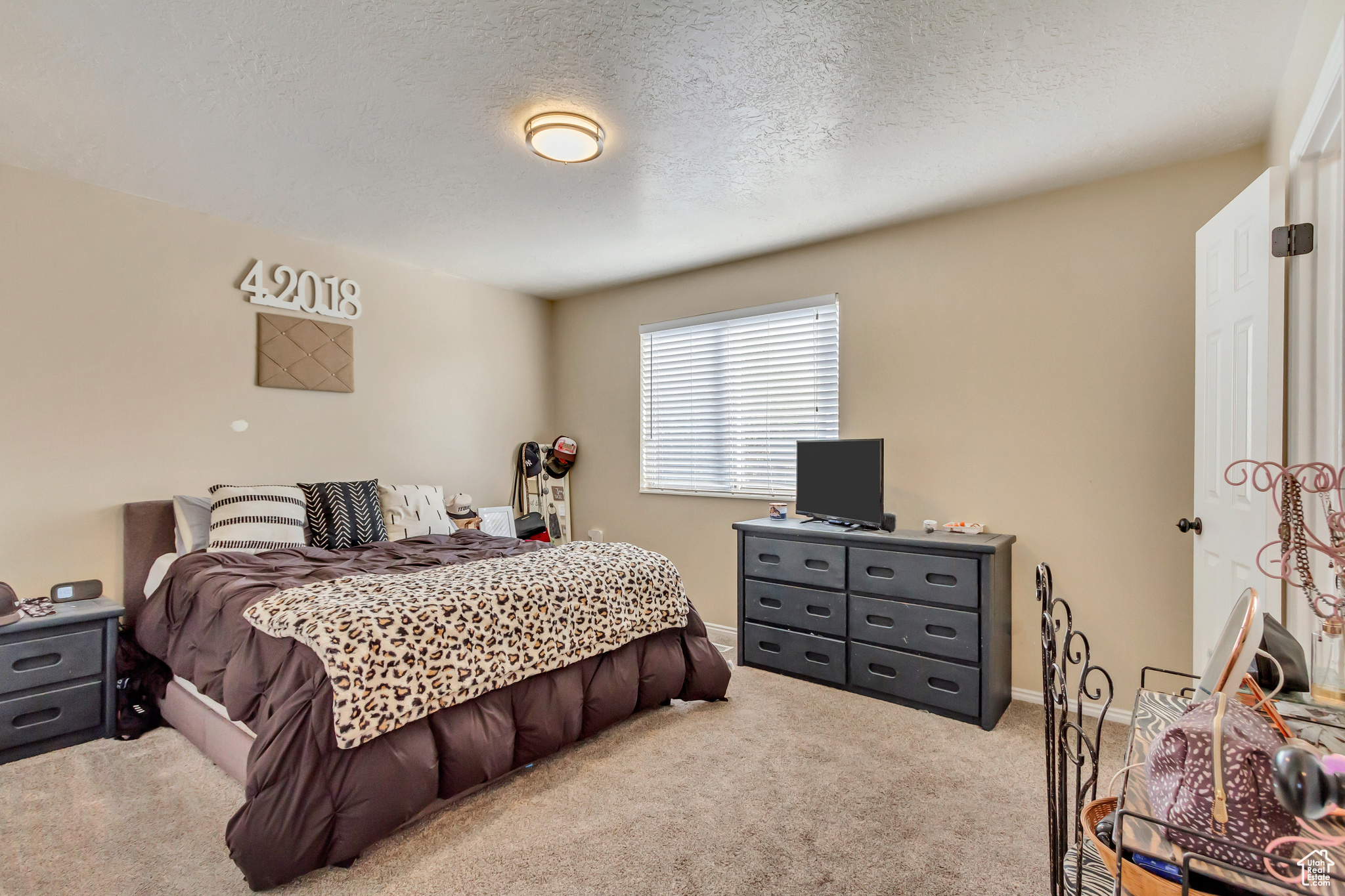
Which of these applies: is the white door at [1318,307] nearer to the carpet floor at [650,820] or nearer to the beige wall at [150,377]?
the carpet floor at [650,820]

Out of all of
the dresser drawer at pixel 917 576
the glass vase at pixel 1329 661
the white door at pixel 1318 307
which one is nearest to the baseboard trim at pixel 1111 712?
the dresser drawer at pixel 917 576

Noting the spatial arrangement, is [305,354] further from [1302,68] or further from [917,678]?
[1302,68]

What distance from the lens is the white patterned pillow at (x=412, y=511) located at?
3.73 metres

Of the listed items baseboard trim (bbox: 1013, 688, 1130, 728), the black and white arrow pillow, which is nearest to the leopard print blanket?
the black and white arrow pillow

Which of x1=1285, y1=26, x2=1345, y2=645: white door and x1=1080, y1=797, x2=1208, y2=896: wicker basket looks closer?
x1=1080, y1=797, x2=1208, y2=896: wicker basket

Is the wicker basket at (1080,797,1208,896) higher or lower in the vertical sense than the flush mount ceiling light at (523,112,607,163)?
lower

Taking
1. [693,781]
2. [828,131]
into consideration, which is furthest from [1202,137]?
[693,781]

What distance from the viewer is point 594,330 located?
5.02 metres

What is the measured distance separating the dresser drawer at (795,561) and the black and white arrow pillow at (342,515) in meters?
2.06

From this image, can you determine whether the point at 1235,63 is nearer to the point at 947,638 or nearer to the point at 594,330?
the point at 947,638

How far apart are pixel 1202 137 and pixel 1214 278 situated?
72 cm

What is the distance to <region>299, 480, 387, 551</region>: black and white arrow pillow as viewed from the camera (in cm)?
340

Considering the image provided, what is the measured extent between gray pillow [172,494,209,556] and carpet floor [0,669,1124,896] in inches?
33.0

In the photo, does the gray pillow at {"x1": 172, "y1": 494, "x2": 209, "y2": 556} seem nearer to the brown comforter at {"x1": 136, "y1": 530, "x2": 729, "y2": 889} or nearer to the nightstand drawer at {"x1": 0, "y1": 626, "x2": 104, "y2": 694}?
the brown comforter at {"x1": 136, "y1": 530, "x2": 729, "y2": 889}
